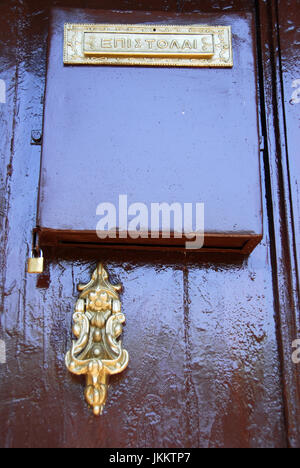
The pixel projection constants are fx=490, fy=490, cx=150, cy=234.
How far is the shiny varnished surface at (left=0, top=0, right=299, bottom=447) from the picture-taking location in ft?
2.57

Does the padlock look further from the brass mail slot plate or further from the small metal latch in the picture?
the brass mail slot plate

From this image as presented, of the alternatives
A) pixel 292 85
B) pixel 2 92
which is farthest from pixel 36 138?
pixel 292 85

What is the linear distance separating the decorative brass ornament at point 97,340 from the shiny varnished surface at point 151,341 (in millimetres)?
22

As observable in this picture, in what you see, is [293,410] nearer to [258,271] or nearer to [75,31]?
[258,271]

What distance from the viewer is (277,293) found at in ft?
2.82

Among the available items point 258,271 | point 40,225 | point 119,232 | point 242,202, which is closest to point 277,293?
point 258,271

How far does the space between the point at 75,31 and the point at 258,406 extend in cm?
72

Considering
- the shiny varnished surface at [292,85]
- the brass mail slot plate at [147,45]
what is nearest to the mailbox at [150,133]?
the brass mail slot plate at [147,45]

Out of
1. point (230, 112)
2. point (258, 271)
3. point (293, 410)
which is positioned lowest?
point (293, 410)

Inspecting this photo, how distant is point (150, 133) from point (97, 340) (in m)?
0.36

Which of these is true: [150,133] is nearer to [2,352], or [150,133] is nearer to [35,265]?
[35,265]

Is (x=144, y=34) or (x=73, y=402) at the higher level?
(x=144, y=34)

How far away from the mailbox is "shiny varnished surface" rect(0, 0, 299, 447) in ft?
0.19

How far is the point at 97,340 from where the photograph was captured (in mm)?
808
